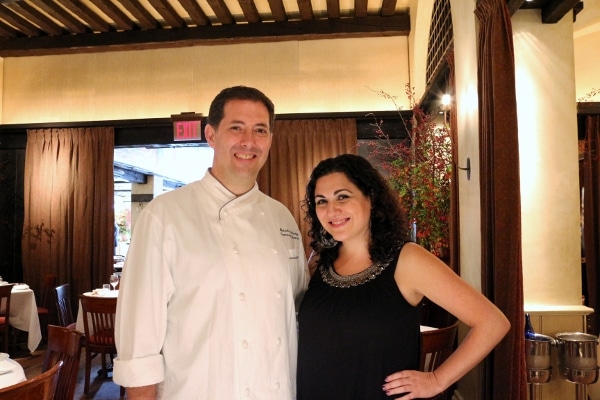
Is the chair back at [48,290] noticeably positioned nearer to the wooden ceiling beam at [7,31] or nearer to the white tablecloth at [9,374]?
the wooden ceiling beam at [7,31]

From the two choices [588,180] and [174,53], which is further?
[174,53]

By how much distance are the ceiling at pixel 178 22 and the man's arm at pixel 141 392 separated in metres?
4.83

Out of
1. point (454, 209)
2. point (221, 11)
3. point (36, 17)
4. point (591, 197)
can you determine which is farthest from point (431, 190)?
point (36, 17)

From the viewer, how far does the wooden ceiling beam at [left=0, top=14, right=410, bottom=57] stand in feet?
19.5

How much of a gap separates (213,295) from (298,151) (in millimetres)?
4651

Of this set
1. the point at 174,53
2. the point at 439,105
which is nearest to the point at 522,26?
the point at 439,105

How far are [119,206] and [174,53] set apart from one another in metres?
11.3

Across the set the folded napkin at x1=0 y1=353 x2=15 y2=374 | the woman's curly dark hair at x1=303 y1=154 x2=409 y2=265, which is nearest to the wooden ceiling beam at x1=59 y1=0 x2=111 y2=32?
the folded napkin at x1=0 y1=353 x2=15 y2=374

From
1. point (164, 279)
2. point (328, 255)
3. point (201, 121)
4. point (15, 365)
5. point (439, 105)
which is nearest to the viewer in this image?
point (164, 279)

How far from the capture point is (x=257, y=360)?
59.2 inches

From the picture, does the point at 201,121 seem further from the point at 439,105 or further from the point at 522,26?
the point at 522,26

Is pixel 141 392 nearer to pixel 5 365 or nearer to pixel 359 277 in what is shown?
pixel 359 277

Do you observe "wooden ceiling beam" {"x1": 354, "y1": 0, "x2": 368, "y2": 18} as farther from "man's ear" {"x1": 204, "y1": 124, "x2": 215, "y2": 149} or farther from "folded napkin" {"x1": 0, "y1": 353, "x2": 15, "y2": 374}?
"folded napkin" {"x1": 0, "y1": 353, "x2": 15, "y2": 374}

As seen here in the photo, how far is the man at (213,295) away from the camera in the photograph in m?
1.45
